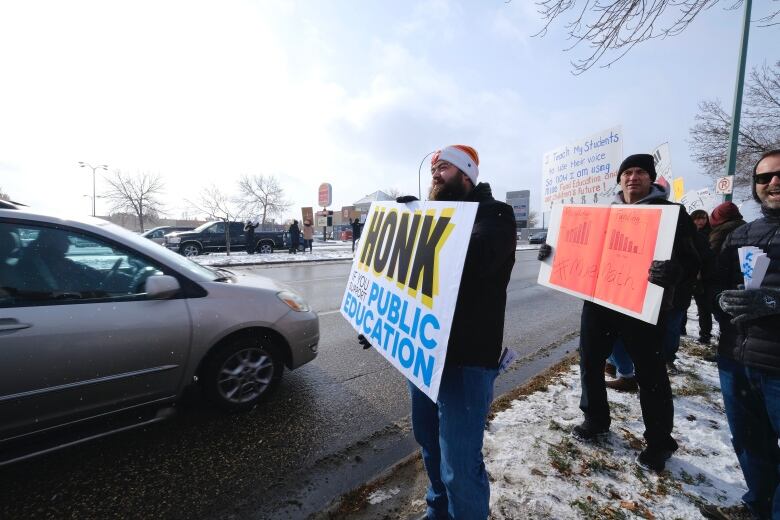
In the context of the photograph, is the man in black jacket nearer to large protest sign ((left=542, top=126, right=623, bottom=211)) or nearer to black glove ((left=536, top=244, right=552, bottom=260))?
black glove ((left=536, top=244, right=552, bottom=260))

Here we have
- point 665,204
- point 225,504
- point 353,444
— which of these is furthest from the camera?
point 353,444

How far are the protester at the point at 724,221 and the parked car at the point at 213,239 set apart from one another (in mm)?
17718

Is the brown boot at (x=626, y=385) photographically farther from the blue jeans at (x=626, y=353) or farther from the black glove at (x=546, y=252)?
the black glove at (x=546, y=252)

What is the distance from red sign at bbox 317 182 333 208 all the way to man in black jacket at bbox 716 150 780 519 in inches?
1280

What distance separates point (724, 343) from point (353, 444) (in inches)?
93.2

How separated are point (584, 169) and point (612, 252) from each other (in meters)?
3.82

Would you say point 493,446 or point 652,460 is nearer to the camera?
point 652,460

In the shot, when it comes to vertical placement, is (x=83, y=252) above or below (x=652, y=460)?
above

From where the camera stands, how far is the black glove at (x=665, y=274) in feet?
6.48

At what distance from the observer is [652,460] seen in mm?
2219

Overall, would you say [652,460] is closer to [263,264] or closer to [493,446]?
[493,446]

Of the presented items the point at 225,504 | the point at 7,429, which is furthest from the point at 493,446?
the point at 7,429

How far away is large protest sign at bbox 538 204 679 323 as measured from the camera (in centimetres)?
210

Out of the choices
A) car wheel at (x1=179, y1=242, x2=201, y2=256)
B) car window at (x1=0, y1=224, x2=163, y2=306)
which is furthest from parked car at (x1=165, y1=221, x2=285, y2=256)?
car window at (x1=0, y1=224, x2=163, y2=306)
